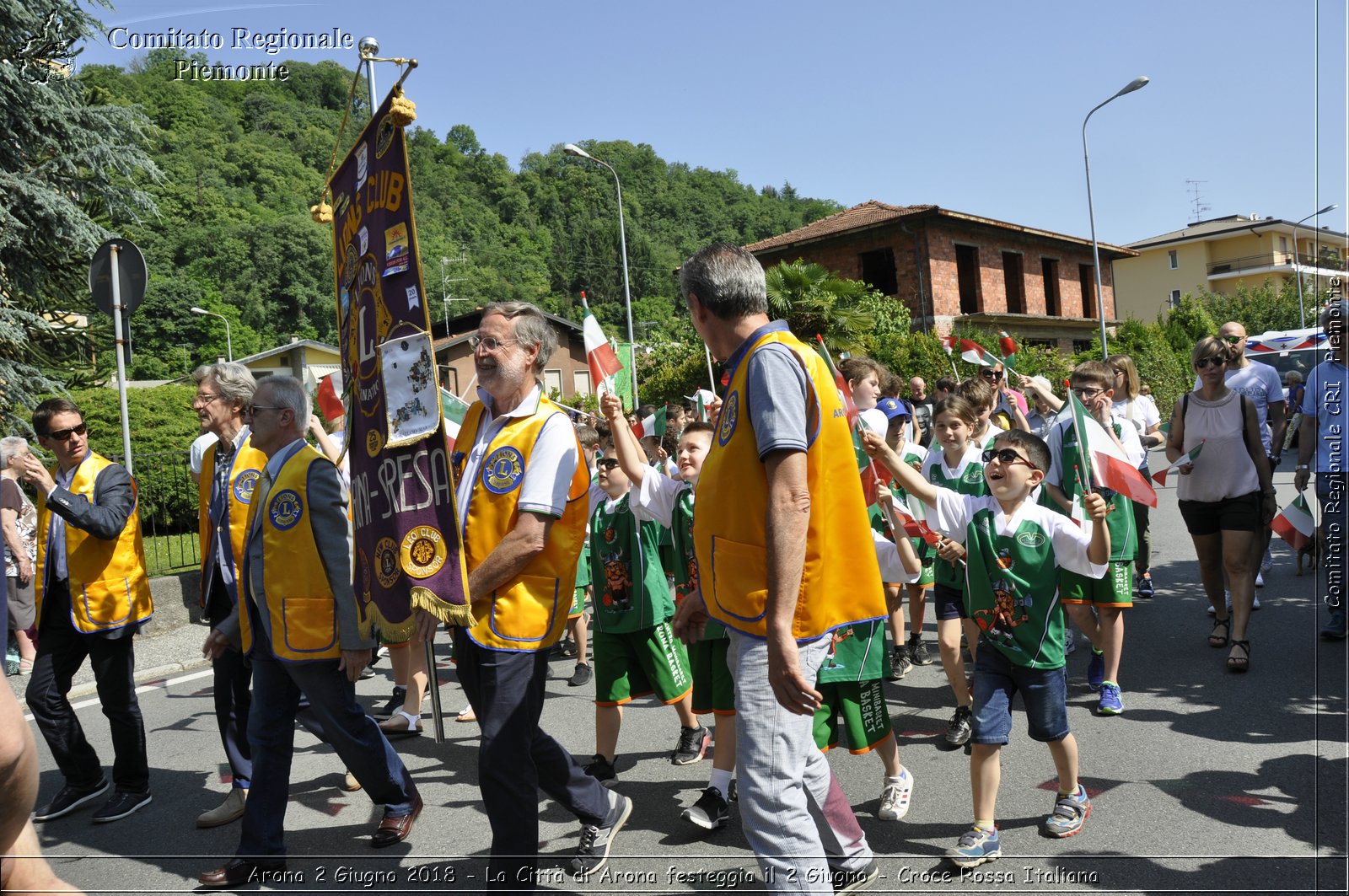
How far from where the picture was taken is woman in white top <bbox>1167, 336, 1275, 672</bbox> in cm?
617

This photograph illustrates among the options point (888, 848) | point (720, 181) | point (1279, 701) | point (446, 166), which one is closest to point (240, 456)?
point (888, 848)

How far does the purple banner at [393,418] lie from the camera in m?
3.31

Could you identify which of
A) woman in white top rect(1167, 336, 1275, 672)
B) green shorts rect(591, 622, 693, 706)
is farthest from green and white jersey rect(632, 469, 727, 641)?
woman in white top rect(1167, 336, 1275, 672)

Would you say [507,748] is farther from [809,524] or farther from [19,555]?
[19,555]

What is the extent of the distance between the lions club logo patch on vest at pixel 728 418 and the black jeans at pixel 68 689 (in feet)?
12.3

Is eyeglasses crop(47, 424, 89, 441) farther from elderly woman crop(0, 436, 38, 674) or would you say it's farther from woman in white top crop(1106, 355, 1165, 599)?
woman in white top crop(1106, 355, 1165, 599)

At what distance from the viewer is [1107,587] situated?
565 cm

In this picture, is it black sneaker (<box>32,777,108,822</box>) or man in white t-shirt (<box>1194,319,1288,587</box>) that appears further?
man in white t-shirt (<box>1194,319,1288,587</box>)

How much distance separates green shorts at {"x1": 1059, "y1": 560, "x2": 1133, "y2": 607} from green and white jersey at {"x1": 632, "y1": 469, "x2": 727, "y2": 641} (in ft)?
7.45

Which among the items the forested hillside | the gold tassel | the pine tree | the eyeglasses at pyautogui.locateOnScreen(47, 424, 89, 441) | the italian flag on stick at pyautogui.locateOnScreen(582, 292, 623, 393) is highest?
the forested hillside

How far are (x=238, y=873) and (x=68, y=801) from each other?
1.75m

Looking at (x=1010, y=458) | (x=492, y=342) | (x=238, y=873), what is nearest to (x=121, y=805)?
(x=238, y=873)

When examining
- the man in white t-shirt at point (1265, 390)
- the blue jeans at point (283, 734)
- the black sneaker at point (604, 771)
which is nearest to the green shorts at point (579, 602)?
the black sneaker at point (604, 771)

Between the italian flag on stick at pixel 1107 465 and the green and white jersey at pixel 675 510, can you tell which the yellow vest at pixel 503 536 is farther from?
the italian flag on stick at pixel 1107 465
